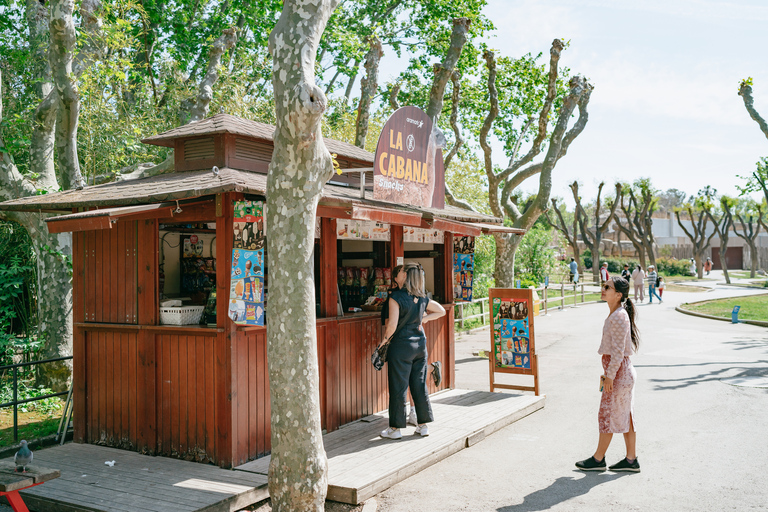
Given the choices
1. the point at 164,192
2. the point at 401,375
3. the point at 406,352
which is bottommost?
the point at 401,375

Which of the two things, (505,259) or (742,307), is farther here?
(742,307)

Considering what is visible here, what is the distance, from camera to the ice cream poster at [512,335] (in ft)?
30.6

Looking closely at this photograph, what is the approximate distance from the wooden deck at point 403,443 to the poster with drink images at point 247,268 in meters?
1.57

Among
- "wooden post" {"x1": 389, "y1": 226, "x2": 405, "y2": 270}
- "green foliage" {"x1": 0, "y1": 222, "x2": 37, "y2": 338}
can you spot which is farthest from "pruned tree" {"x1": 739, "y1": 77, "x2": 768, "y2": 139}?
→ "green foliage" {"x1": 0, "y1": 222, "x2": 37, "y2": 338}

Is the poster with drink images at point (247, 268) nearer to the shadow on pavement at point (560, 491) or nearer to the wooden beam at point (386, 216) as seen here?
the wooden beam at point (386, 216)

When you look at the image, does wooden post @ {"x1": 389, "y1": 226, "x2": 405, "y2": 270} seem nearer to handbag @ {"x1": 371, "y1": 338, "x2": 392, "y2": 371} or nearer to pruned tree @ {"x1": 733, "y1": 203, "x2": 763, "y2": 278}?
handbag @ {"x1": 371, "y1": 338, "x2": 392, "y2": 371}

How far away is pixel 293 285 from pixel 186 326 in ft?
7.13

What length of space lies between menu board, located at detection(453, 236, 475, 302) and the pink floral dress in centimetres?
470

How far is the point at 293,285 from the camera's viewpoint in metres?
4.84

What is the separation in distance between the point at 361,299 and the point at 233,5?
14.3 meters

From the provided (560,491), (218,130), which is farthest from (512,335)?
(218,130)

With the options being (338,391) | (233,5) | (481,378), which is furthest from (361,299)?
(233,5)

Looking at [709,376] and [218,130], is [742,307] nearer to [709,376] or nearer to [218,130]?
[709,376]

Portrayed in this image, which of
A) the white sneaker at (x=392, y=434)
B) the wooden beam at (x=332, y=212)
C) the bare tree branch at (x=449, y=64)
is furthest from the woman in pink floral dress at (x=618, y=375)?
the bare tree branch at (x=449, y=64)
